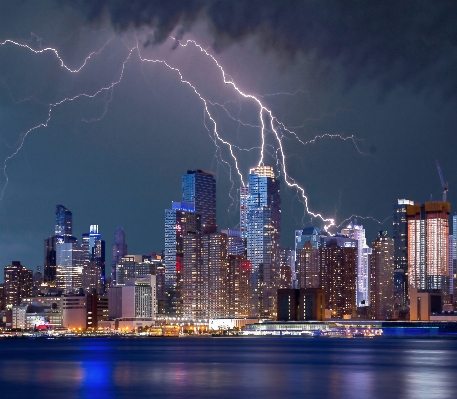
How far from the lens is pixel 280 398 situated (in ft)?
183

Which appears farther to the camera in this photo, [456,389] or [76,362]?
[76,362]

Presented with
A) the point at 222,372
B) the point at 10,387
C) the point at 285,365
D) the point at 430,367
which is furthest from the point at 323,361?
the point at 10,387

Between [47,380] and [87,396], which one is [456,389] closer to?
[87,396]

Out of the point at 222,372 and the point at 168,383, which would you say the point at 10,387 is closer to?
the point at 168,383

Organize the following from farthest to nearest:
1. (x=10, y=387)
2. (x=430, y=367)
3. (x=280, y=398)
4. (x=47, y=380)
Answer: (x=430, y=367), (x=47, y=380), (x=10, y=387), (x=280, y=398)

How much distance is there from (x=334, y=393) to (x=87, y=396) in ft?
50.5

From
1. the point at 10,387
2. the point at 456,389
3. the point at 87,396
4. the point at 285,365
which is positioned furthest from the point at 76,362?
the point at 456,389

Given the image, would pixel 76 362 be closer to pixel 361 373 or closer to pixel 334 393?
pixel 361 373

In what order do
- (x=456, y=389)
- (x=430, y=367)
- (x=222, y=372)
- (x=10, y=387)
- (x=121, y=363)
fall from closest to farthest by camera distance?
(x=456, y=389) → (x=10, y=387) → (x=222, y=372) → (x=430, y=367) → (x=121, y=363)

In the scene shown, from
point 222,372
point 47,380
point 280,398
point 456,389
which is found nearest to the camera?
point 280,398

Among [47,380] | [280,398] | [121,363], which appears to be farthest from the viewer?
[121,363]

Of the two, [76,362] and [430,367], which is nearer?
[430,367]

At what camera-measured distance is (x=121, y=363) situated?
9569cm

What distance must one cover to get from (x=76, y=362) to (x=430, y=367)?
36.7 m
